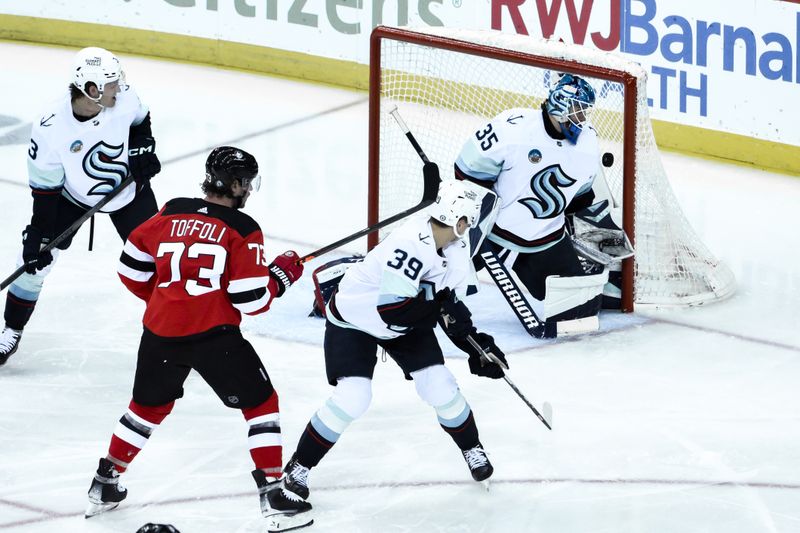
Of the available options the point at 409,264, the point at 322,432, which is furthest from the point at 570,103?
the point at 322,432

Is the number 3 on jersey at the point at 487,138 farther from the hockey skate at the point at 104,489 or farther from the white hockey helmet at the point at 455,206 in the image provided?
the hockey skate at the point at 104,489

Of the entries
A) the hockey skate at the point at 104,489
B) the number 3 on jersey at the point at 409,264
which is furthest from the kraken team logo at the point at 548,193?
the hockey skate at the point at 104,489

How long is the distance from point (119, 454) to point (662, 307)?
8.16ft

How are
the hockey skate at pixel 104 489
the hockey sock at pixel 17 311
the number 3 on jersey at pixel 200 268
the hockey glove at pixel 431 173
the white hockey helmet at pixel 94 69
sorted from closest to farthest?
the number 3 on jersey at pixel 200 268 < the hockey skate at pixel 104 489 < the white hockey helmet at pixel 94 69 < the hockey sock at pixel 17 311 < the hockey glove at pixel 431 173

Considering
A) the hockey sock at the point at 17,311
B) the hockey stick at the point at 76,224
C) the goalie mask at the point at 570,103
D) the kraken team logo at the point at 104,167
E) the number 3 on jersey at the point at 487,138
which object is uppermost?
the goalie mask at the point at 570,103

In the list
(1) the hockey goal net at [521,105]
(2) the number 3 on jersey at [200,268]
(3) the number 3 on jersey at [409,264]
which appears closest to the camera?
(2) the number 3 on jersey at [200,268]

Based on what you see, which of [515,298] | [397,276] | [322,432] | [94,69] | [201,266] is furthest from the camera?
[515,298]

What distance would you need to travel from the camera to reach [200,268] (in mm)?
3926

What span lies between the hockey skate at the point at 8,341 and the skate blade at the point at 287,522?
1569mm

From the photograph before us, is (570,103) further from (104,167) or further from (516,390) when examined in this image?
(104,167)

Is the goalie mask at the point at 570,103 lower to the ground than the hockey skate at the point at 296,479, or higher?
higher

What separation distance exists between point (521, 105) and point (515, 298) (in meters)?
1.08

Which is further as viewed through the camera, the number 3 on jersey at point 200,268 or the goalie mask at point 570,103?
the goalie mask at point 570,103

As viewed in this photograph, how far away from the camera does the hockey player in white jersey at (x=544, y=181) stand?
17.8 ft
